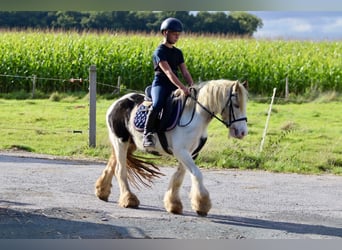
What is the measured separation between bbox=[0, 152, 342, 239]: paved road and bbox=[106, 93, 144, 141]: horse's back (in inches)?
33.0

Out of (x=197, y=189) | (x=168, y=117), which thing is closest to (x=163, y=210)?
(x=197, y=189)

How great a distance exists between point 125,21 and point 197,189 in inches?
613

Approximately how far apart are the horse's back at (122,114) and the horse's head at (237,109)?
1335 millimetres

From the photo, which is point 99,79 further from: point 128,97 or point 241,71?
point 128,97

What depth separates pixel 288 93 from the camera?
20984 mm

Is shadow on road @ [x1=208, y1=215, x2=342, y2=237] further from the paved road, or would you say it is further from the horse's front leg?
the horse's front leg

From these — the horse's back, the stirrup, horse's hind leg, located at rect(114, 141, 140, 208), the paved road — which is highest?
the horse's back

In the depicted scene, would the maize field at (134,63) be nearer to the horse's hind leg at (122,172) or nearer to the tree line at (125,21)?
the tree line at (125,21)

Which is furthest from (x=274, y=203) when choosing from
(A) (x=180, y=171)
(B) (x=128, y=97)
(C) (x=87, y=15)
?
(C) (x=87, y=15)

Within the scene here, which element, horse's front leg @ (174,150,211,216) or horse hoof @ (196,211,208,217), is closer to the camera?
horse's front leg @ (174,150,211,216)

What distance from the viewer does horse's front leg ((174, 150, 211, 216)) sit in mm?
7723

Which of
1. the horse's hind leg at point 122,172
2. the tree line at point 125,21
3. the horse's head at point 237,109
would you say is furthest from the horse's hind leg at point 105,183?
the tree line at point 125,21

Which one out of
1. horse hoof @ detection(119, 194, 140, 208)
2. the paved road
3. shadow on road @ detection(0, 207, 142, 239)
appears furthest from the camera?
horse hoof @ detection(119, 194, 140, 208)

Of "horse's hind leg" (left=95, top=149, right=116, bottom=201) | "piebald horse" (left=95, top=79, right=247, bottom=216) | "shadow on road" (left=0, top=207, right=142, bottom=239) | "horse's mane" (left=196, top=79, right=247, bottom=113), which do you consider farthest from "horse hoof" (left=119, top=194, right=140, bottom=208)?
"horse's mane" (left=196, top=79, right=247, bottom=113)
